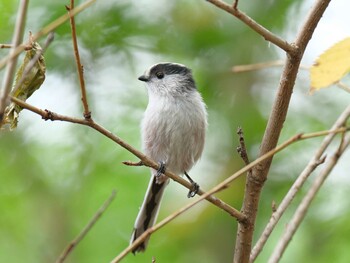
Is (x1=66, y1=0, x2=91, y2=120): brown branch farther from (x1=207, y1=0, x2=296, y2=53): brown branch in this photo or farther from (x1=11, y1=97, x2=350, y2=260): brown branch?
(x1=207, y1=0, x2=296, y2=53): brown branch

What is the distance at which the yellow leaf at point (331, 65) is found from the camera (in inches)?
66.0

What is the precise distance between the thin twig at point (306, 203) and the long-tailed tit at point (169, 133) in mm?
1946

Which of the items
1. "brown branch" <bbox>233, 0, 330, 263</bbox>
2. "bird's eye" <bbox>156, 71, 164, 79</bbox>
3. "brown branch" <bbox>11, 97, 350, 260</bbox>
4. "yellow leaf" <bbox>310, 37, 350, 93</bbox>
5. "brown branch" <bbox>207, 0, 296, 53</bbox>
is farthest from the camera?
"bird's eye" <bbox>156, 71, 164, 79</bbox>

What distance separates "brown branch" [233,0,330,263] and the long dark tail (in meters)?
1.48

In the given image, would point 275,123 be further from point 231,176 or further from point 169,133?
point 169,133

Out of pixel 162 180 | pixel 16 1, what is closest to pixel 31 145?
pixel 16 1

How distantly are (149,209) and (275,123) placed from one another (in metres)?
1.93

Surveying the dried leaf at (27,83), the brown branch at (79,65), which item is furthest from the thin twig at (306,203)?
the dried leaf at (27,83)

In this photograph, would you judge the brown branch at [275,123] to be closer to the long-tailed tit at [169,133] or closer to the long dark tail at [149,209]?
the long-tailed tit at [169,133]

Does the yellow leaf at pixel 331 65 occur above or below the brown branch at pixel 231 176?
above

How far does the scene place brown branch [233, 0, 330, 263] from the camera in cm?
249

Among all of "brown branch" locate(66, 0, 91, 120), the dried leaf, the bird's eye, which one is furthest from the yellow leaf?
the bird's eye

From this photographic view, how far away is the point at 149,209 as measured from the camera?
440cm

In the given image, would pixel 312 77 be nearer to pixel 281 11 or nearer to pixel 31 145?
pixel 281 11
